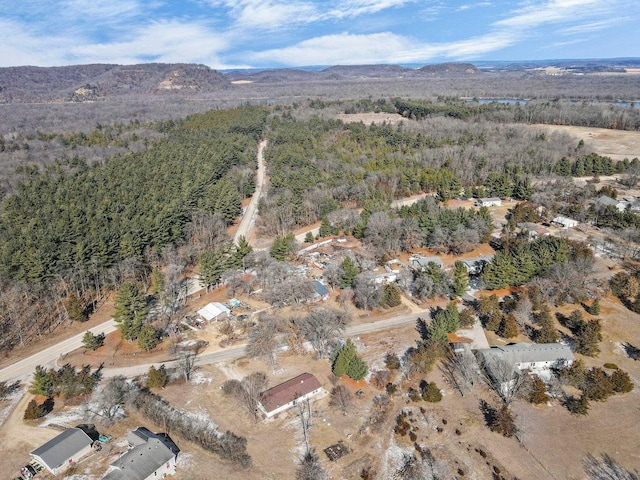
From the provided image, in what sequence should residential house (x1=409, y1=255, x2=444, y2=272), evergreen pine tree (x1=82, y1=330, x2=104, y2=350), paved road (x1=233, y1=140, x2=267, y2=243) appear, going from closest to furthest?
1. evergreen pine tree (x1=82, y1=330, x2=104, y2=350)
2. residential house (x1=409, y1=255, x2=444, y2=272)
3. paved road (x1=233, y1=140, x2=267, y2=243)

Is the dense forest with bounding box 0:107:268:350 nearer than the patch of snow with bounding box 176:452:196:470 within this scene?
No

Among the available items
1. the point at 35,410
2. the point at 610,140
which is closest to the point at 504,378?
the point at 35,410

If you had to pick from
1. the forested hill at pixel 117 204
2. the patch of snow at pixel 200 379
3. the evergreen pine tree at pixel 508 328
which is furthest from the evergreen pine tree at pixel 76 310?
the evergreen pine tree at pixel 508 328

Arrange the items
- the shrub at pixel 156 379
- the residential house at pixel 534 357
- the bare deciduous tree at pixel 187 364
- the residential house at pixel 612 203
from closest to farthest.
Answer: the shrub at pixel 156 379, the residential house at pixel 534 357, the bare deciduous tree at pixel 187 364, the residential house at pixel 612 203

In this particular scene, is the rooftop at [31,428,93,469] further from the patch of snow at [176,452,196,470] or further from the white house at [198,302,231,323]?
the white house at [198,302,231,323]

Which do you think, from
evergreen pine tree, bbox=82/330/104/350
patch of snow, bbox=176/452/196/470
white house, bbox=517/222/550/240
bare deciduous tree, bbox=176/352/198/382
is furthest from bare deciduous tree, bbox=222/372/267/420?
white house, bbox=517/222/550/240

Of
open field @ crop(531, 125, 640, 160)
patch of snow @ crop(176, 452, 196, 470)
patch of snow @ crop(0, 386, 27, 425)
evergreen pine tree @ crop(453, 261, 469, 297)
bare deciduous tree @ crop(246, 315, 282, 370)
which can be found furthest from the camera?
open field @ crop(531, 125, 640, 160)

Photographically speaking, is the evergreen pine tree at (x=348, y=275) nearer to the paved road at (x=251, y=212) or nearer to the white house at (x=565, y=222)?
the paved road at (x=251, y=212)
